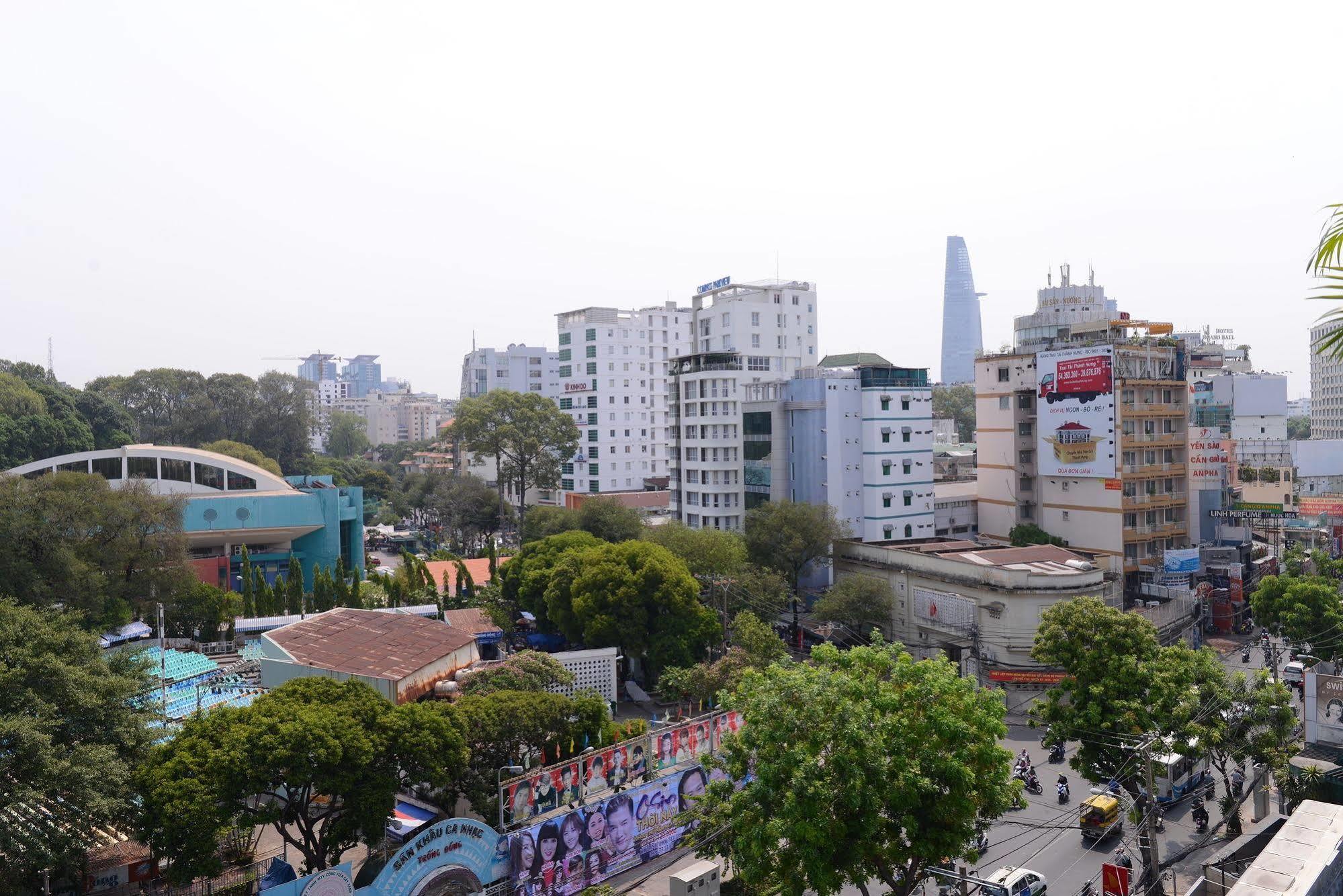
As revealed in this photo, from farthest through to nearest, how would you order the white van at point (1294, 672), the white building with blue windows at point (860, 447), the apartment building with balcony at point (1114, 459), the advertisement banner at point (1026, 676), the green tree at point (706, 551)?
1. the white building with blue windows at point (860, 447)
2. the apartment building with balcony at point (1114, 459)
3. the green tree at point (706, 551)
4. the white van at point (1294, 672)
5. the advertisement banner at point (1026, 676)

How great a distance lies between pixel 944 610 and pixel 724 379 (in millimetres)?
18822

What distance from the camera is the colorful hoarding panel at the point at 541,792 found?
17.6 m

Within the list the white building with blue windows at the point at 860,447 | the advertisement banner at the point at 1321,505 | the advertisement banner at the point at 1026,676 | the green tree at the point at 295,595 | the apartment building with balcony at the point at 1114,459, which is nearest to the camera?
the advertisement banner at the point at 1026,676

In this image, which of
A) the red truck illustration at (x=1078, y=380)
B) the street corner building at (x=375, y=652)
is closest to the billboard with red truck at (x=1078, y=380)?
the red truck illustration at (x=1078, y=380)

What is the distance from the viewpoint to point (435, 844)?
1560 centimetres

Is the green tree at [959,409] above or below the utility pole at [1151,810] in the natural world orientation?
above

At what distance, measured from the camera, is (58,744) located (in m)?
16.0

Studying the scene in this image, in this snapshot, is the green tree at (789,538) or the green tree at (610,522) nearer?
the green tree at (789,538)

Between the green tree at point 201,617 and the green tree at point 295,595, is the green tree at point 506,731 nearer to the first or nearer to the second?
the green tree at point 201,617

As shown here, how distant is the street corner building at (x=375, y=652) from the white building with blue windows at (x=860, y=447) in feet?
76.2

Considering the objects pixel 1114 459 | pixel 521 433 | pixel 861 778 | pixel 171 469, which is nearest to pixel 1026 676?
pixel 1114 459

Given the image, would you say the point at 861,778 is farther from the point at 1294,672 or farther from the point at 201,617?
the point at 201,617

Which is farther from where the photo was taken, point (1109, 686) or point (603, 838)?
point (1109, 686)

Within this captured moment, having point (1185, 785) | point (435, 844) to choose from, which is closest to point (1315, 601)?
point (1185, 785)
